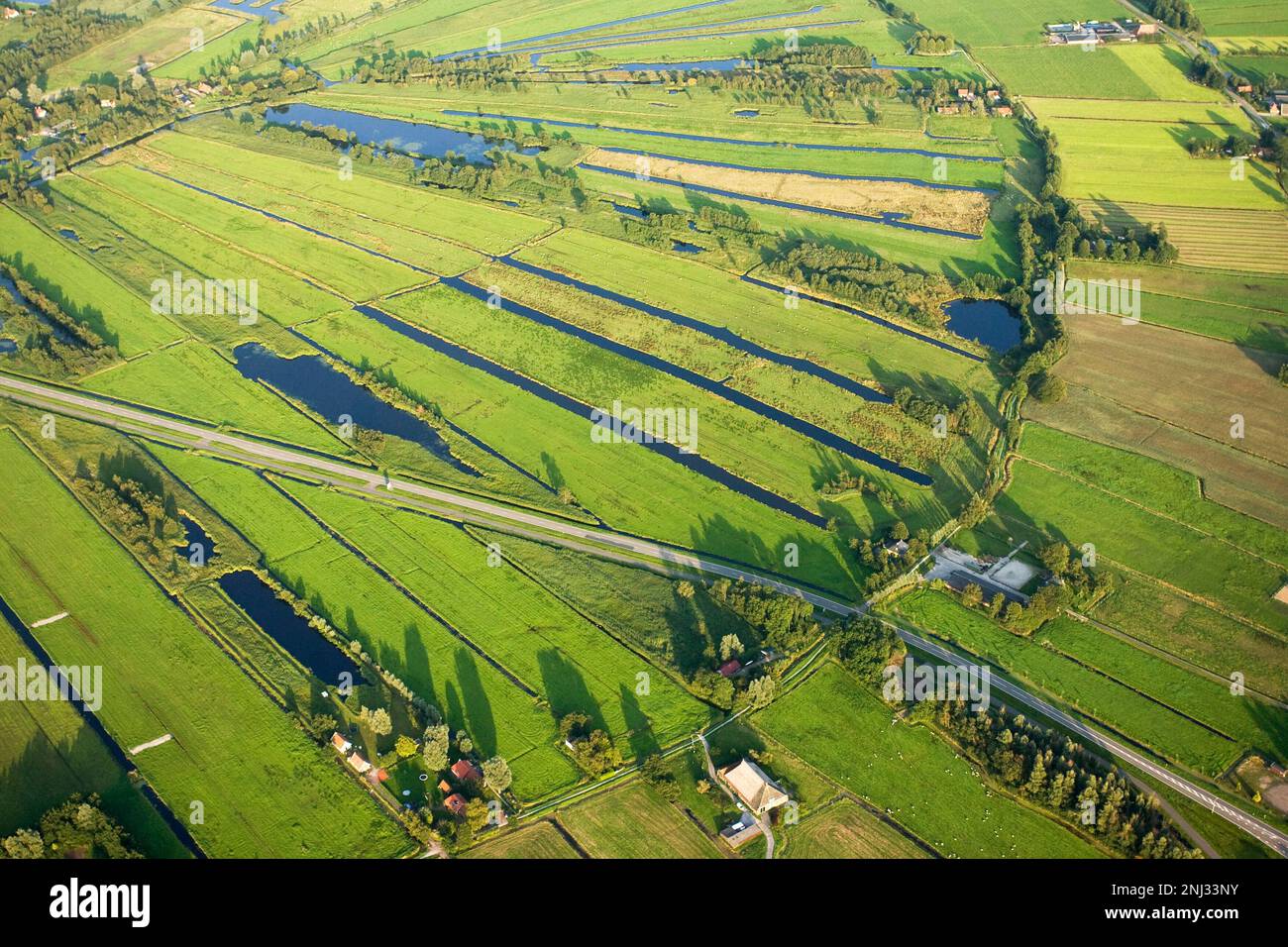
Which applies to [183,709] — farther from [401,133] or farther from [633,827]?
[401,133]

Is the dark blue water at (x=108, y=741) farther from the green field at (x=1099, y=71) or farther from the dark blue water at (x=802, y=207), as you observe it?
the green field at (x=1099, y=71)

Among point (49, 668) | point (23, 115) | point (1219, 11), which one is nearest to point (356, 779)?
point (49, 668)

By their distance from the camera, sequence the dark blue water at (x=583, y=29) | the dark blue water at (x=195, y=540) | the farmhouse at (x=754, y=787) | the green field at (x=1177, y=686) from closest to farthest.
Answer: the farmhouse at (x=754, y=787)
the green field at (x=1177, y=686)
the dark blue water at (x=195, y=540)
the dark blue water at (x=583, y=29)

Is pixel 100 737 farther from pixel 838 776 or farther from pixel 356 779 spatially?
pixel 838 776

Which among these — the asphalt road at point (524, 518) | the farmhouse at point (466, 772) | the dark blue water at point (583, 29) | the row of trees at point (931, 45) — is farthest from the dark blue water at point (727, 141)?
the farmhouse at point (466, 772)

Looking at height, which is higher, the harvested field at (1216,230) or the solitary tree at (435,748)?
the harvested field at (1216,230)

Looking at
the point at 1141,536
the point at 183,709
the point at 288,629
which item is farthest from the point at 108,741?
the point at 1141,536
